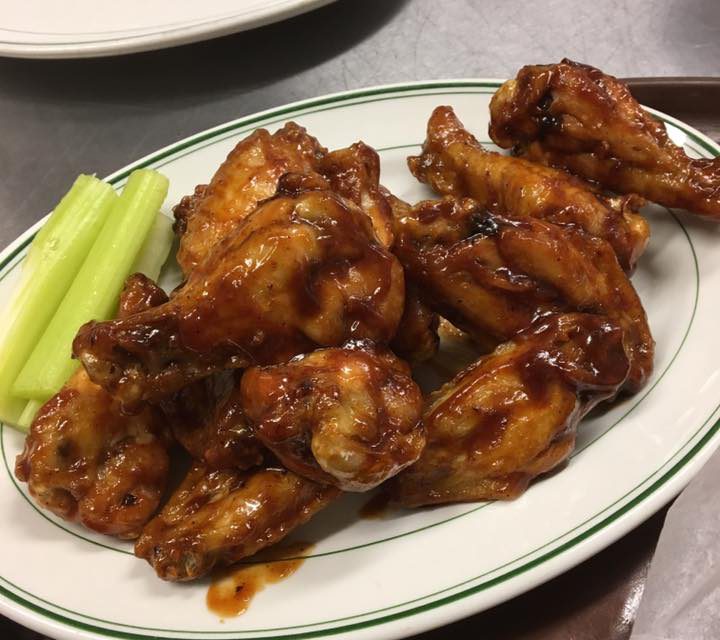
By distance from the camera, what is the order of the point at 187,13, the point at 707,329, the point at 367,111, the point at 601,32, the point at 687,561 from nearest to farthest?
the point at 687,561, the point at 707,329, the point at 367,111, the point at 187,13, the point at 601,32

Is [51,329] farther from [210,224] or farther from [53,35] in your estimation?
[53,35]

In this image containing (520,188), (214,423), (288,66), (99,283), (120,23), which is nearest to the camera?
(214,423)

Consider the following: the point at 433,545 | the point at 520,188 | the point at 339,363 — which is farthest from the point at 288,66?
the point at 433,545

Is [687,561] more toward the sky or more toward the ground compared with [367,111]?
more toward the ground

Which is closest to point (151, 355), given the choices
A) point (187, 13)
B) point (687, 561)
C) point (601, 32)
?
point (687, 561)

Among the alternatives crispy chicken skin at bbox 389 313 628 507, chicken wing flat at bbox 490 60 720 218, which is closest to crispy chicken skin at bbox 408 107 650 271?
chicken wing flat at bbox 490 60 720 218

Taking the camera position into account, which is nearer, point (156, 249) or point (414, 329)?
point (414, 329)

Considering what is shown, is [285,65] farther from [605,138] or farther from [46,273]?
[605,138]
